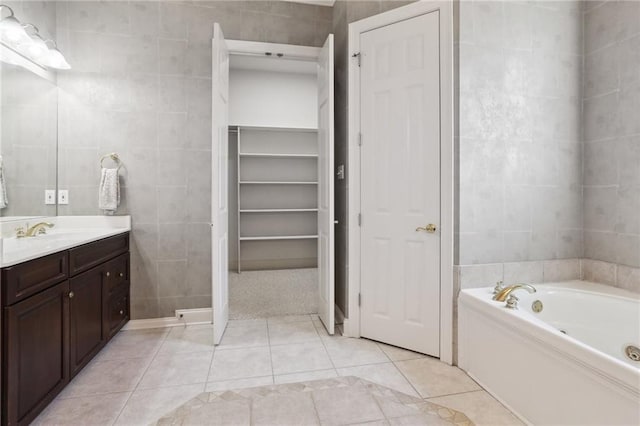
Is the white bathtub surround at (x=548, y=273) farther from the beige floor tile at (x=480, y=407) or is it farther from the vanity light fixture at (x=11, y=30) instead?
the vanity light fixture at (x=11, y=30)

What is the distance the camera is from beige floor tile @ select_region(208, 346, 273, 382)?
2.06 meters

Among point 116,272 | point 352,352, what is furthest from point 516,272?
point 116,272

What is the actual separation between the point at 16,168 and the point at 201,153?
1251 millimetres

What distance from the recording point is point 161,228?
281cm

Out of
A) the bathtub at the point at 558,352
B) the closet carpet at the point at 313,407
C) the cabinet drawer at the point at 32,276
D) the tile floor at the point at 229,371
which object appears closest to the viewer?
the bathtub at the point at 558,352

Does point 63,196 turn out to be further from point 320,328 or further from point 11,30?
point 320,328

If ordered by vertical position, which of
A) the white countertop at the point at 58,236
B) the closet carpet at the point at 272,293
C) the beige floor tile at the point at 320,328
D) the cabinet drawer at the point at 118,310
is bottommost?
the beige floor tile at the point at 320,328

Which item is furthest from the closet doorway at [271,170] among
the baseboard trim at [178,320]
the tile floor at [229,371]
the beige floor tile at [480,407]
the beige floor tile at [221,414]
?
the beige floor tile at [480,407]

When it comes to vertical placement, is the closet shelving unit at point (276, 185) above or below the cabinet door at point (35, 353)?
above

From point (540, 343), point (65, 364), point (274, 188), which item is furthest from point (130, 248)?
point (540, 343)

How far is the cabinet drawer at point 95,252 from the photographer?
6.34ft

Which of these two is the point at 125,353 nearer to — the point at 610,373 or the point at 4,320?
the point at 4,320

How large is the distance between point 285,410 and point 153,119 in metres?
2.51

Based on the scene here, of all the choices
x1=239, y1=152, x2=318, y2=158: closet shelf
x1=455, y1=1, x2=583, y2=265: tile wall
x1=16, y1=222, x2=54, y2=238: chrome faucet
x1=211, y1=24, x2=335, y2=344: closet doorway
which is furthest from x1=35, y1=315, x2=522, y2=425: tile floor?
x1=239, y1=152, x2=318, y2=158: closet shelf
